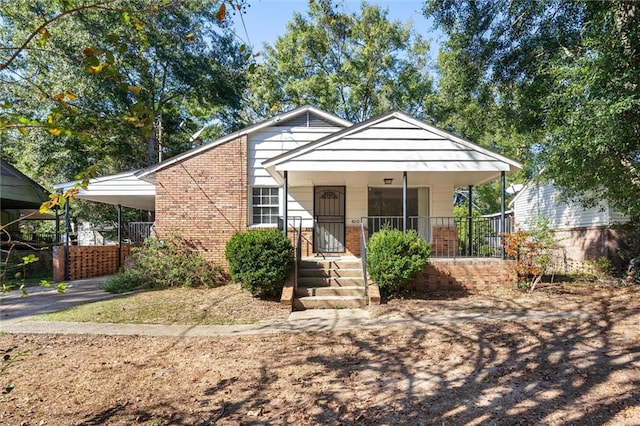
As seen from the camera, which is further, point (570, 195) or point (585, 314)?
point (570, 195)

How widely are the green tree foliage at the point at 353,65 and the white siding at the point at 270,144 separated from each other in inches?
475

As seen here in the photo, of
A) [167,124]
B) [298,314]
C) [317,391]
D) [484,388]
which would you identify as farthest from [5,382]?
[167,124]

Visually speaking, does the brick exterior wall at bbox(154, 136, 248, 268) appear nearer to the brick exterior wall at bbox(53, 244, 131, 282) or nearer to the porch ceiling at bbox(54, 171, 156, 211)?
the porch ceiling at bbox(54, 171, 156, 211)

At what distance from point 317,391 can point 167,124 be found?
70.1 feet

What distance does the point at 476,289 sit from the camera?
8.97 metres

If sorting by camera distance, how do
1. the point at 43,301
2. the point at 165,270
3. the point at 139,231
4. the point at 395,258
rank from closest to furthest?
the point at 395,258 < the point at 43,301 < the point at 165,270 < the point at 139,231

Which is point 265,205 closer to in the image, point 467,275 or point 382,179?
point 382,179

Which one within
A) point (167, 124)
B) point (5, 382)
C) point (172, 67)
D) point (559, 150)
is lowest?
point (5, 382)

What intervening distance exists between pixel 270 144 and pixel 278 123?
27.4 inches

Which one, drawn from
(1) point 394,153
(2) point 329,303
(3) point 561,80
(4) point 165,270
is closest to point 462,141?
(1) point 394,153

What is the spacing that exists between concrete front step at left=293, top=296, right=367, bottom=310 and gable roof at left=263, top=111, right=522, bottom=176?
3.12 m

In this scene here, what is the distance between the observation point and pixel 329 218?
11.8 meters

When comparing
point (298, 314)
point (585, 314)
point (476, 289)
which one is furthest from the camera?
point (476, 289)

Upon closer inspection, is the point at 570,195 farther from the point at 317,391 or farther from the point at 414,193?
the point at 317,391
